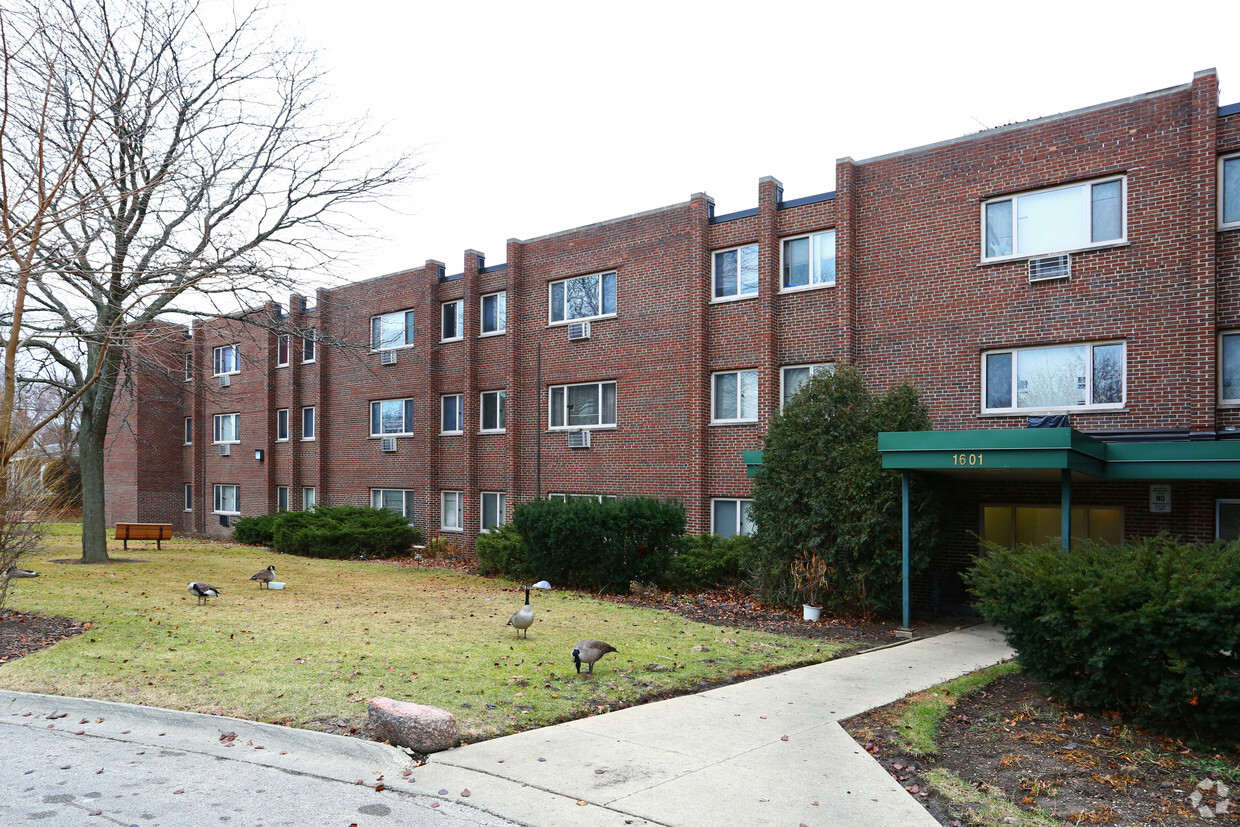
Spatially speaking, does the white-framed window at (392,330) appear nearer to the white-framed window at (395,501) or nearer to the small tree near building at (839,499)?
the white-framed window at (395,501)

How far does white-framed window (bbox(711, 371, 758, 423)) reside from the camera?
1917 centimetres

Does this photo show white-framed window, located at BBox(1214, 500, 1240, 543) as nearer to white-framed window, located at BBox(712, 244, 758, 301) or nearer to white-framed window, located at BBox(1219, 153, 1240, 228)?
white-framed window, located at BBox(1219, 153, 1240, 228)

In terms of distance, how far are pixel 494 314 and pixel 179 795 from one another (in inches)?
791

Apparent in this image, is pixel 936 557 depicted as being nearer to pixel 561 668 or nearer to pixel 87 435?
pixel 561 668

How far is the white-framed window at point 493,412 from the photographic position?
24672 millimetres

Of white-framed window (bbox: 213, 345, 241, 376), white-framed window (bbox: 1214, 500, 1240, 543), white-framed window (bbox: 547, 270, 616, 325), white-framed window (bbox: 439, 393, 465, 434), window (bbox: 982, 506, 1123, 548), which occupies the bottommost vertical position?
window (bbox: 982, 506, 1123, 548)

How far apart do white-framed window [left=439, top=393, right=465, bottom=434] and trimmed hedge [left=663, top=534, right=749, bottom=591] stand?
1086 cm

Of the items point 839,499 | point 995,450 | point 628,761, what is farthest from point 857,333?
point 628,761

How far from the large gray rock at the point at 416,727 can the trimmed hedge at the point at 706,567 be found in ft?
33.9

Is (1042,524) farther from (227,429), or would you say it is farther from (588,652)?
(227,429)

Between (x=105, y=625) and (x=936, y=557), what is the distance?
13669 mm

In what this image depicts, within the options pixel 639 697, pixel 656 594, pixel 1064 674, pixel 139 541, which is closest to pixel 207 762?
pixel 639 697

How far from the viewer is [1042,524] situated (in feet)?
51.5

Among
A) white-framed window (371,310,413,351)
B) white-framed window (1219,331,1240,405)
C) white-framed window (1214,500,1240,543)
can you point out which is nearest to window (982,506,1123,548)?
white-framed window (1214,500,1240,543)
